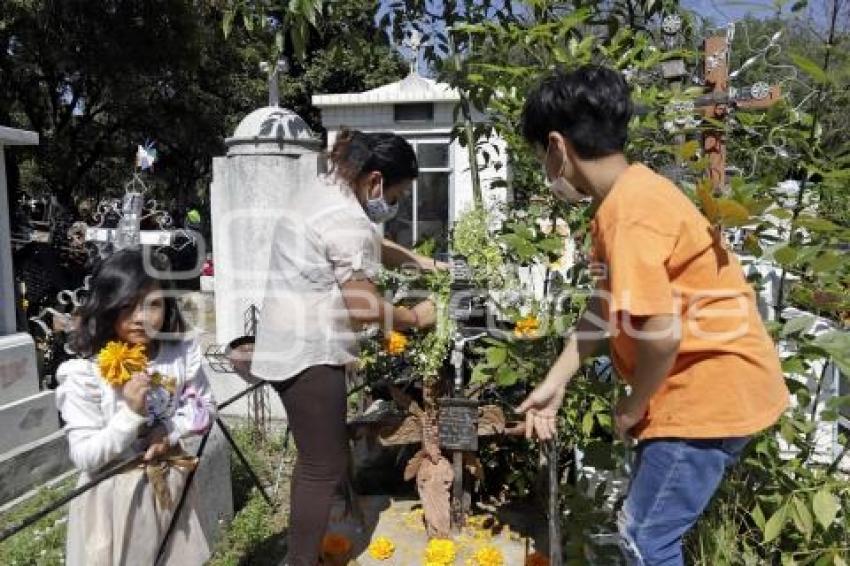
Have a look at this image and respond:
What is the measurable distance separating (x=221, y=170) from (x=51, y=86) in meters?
12.3

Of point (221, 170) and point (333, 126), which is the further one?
point (333, 126)

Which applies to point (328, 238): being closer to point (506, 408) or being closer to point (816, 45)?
point (506, 408)

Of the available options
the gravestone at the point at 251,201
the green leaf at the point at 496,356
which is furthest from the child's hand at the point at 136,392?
the gravestone at the point at 251,201

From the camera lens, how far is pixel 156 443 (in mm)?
2160

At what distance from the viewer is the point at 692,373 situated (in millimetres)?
1512

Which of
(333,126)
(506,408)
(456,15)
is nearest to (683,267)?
(506,408)

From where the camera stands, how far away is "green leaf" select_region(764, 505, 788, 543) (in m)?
1.81

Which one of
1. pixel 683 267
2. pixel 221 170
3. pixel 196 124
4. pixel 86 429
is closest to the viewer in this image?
pixel 683 267

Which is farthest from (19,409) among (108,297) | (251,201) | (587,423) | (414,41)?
(587,423)

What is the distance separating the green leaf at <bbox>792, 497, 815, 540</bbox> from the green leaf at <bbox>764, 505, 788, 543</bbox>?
0.02 meters

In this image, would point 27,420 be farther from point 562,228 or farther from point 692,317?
point 692,317

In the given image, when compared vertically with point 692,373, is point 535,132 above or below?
above

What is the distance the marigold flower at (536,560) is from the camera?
2.57 meters

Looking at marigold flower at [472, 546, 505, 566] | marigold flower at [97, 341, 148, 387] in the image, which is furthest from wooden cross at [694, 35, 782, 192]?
marigold flower at [97, 341, 148, 387]
